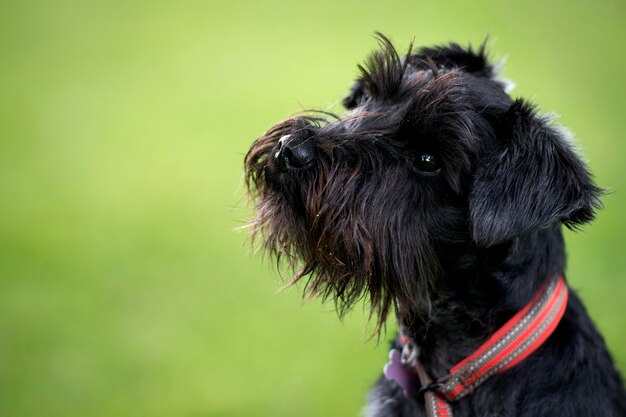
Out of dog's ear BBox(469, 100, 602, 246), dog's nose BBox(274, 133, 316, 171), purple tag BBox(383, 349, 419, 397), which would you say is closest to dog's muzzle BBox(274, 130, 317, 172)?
dog's nose BBox(274, 133, 316, 171)

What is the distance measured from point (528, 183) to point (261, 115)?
24.2ft

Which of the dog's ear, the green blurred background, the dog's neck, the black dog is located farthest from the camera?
the green blurred background

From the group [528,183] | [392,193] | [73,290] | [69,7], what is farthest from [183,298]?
[69,7]

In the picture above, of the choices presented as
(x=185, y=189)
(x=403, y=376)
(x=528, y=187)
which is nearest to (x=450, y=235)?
(x=528, y=187)

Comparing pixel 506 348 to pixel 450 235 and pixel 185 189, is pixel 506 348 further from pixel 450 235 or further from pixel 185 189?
pixel 185 189

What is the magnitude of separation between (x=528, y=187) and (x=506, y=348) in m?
0.62

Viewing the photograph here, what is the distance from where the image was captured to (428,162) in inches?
114

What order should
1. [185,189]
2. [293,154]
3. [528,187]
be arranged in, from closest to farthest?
1. [528,187]
2. [293,154]
3. [185,189]

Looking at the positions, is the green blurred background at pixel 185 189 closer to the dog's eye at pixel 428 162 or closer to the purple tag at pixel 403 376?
the dog's eye at pixel 428 162

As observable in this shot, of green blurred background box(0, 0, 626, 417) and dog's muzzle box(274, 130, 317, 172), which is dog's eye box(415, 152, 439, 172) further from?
green blurred background box(0, 0, 626, 417)

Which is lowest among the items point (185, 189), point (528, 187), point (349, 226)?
point (528, 187)

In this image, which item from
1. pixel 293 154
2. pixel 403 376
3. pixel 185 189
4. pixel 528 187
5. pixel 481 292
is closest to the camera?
pixel 528 187

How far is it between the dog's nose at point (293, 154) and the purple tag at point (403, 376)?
3.04ft

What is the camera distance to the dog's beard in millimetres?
2844
